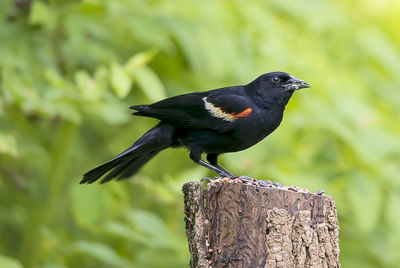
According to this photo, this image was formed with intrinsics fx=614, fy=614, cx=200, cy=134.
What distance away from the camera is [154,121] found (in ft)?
21.8

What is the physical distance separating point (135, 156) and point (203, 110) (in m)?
0.68

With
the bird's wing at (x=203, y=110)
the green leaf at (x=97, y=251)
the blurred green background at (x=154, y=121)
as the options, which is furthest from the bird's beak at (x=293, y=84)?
the green leaf at (x=97, y=251)

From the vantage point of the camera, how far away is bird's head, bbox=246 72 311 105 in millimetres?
4652

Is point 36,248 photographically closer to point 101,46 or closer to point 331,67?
point 101,46

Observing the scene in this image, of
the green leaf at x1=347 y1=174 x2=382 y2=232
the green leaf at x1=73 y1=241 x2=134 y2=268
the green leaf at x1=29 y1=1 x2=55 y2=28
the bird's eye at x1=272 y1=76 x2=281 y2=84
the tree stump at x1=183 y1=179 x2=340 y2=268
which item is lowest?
the tree stump at x1=183 y1=179 x2=340 y2=268

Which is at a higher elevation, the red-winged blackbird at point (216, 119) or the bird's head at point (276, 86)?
the bird's head at point (276, 86)

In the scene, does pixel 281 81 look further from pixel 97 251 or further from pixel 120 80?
pixel 97 251

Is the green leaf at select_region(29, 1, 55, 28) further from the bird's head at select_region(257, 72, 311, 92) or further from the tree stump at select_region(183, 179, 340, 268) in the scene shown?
the tree stump at select_region(183, 179, 340, 268)

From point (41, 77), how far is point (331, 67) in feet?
11.1

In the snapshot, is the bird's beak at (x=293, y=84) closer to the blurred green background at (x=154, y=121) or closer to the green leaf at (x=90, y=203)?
the blurred green background at (x=154, y=121)

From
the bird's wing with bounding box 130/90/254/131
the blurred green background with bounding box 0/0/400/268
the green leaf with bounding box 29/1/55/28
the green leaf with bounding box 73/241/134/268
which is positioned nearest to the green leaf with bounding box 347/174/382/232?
the blurred green background with bounding box 0/0/400/268

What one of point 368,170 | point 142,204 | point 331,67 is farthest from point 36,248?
point 331,67

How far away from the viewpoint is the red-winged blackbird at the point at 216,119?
445cm

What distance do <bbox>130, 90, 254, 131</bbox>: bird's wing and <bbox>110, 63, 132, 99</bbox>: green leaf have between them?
0.21 metres
